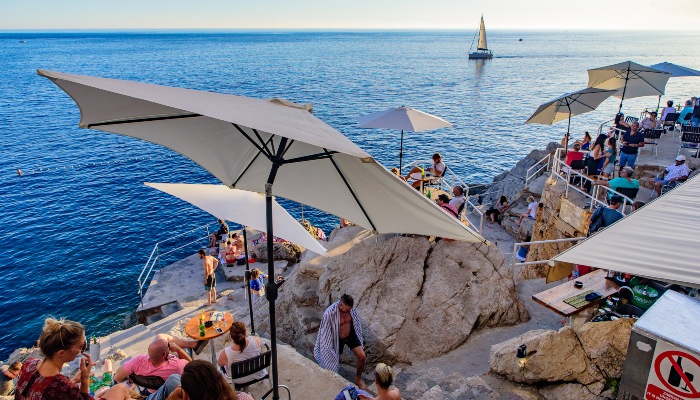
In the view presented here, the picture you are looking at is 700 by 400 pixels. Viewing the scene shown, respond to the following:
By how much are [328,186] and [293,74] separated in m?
102

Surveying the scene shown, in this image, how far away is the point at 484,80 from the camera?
93.6m

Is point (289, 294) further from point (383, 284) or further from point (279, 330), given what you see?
point (383, 284)

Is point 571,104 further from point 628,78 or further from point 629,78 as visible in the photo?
point 629,78

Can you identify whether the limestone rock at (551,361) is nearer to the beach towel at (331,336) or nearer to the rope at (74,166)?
the beach towel at (331,336)

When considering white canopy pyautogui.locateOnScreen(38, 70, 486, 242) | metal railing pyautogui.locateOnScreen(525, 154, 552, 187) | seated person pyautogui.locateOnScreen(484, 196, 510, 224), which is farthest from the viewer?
seated person pyautogui.locateOnScreen(484, 196, 510, 224)

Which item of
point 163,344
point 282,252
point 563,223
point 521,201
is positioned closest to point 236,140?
point 163,344

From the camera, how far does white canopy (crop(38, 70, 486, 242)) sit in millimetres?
3600

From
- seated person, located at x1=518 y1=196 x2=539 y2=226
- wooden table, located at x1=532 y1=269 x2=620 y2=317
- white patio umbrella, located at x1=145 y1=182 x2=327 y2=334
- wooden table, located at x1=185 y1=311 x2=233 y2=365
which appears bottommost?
seated person, located at x1=518 y1=196 x2=539 y2=226

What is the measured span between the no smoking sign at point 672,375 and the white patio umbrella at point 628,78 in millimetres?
14874

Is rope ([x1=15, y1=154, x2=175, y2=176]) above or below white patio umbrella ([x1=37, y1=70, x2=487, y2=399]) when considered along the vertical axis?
below

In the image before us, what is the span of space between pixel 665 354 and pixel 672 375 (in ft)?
0.71

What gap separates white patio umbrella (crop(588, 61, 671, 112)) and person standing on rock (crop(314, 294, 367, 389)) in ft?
48.7

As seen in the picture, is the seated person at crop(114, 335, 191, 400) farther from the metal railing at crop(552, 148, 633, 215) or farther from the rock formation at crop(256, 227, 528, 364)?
the metal railing at crop(552, 148, 633, 215)

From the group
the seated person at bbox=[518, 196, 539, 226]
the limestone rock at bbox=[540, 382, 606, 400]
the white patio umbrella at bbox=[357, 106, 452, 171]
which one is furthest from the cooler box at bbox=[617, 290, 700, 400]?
the seated person at bbox=[518, 196, 539, 226]
